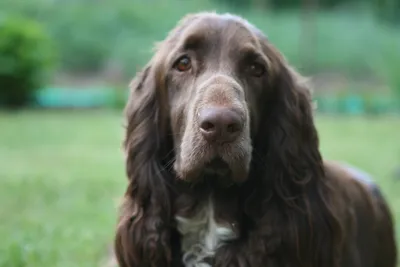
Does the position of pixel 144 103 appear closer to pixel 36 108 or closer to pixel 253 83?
pixel 253 83

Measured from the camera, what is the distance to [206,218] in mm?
3203

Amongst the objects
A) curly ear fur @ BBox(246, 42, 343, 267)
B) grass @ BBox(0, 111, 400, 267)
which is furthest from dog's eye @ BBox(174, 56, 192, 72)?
grass @ BBox(0, 111, 400, 267)

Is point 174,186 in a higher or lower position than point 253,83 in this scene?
lower

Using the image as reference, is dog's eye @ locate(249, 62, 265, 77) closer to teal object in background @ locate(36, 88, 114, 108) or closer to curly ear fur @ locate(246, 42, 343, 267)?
curly ear fur @ locate(246, 42, 343, 267)

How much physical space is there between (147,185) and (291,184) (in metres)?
0.67

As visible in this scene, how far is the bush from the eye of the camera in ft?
54.2

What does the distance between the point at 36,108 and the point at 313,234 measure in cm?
1440

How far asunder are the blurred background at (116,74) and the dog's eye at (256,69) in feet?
14.2

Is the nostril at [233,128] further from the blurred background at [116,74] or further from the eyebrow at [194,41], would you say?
the blurred background at [116,74]

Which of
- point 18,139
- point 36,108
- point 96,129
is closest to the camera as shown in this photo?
point 18,139

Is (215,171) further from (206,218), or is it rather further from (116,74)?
(116,74)

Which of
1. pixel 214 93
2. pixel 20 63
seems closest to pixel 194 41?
pixel 214 93

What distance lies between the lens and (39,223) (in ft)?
18.1

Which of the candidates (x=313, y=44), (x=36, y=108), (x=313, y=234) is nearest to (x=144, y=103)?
(x=313, y=234)
